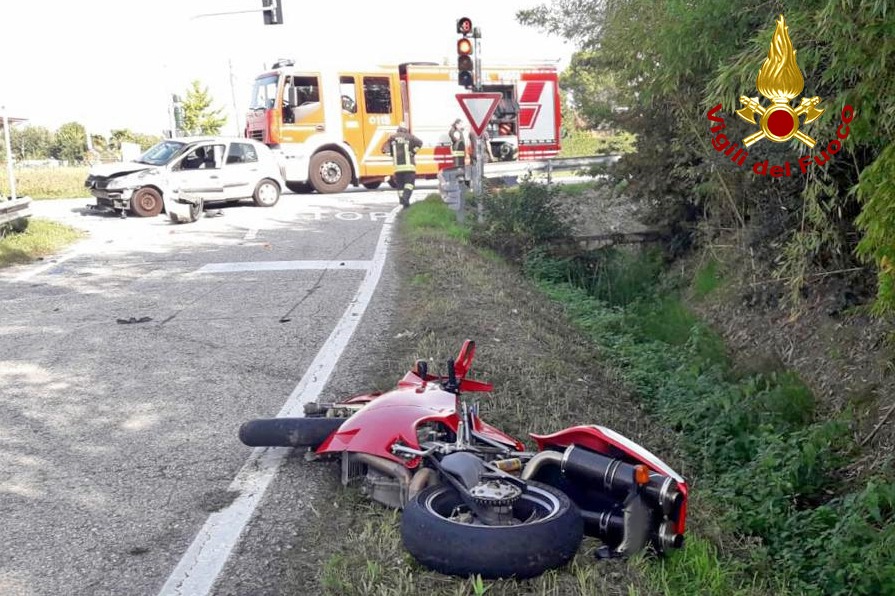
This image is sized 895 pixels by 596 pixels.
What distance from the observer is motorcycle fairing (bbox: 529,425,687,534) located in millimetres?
4005

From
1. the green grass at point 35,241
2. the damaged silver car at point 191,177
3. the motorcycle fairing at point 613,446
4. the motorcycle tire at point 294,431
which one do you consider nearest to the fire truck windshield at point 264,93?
the damaged silver car at point 191,177

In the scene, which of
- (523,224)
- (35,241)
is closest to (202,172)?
(35,241)

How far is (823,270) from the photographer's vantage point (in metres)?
8.44

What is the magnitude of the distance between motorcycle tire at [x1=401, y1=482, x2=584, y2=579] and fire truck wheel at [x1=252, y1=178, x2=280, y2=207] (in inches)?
694

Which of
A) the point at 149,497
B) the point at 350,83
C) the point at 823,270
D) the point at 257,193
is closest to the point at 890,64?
the point at 823,270

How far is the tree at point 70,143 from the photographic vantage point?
6919 cm

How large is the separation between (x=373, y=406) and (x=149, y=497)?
4.22 ft

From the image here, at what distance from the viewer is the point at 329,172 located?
78.5 feet

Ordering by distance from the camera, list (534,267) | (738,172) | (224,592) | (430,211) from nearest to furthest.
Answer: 1. (224,592)
2. (738,172)
3. (534,267)
4. (430,211)

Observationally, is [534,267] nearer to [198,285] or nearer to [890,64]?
[198,285]

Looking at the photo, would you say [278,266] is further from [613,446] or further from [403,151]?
[613,446]

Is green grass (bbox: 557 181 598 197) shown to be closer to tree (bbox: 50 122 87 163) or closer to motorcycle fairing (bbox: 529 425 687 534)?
motorcycle fairing (bbox: 529 425 687 534)

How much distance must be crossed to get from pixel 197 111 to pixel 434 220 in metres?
41.1

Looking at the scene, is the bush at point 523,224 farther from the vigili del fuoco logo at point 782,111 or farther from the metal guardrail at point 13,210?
the metal guardrail at point 13,210
